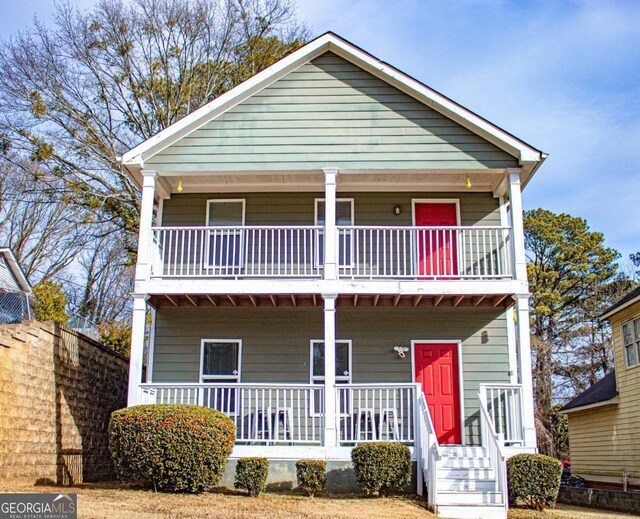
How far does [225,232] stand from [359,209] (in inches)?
118

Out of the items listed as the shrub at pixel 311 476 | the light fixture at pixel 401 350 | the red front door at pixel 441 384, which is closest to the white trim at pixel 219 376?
the light fixture at pixel 401 350

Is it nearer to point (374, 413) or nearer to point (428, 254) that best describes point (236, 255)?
point (428, 254)

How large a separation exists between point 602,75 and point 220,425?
44.7ft

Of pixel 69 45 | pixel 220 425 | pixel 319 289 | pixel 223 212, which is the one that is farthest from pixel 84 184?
pixel 220 425

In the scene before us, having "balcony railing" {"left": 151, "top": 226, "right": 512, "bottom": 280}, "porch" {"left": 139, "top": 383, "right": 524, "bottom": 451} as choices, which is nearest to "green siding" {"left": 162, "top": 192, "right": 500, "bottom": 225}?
"balcony railing" {"left": 151, "top": 226, "right": 512, "bottom": 280}

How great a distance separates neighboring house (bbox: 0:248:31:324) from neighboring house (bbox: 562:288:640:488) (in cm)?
1541

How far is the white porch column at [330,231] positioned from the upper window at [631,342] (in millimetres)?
9330

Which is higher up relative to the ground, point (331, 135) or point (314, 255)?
point (331, 135)

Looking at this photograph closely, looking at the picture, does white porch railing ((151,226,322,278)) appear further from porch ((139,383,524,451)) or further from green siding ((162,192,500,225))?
porch ((139,383,524,451))

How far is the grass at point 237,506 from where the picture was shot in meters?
8.65

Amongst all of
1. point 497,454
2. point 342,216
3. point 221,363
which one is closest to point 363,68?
point 342,216

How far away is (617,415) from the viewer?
19.1 meters

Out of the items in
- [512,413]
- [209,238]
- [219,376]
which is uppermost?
[209,238]

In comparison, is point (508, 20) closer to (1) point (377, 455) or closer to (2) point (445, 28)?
(2) point (445, 28)
